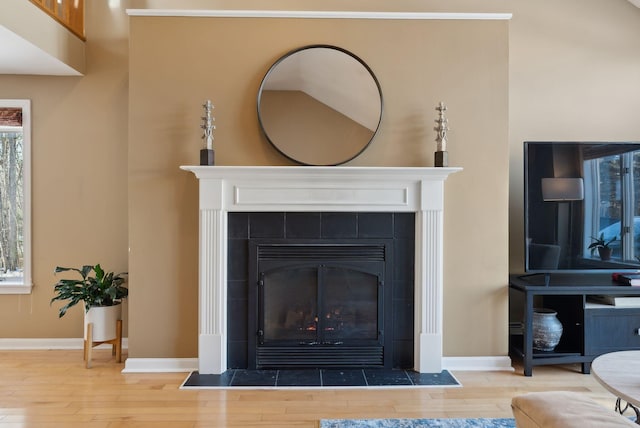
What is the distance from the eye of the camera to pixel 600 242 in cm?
326

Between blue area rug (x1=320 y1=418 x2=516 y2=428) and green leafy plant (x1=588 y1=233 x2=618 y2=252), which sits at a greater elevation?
green leafy plant (x1=588 y1=233 x2=618 y2=252)

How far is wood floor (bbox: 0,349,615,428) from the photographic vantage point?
Answer: 251 centimetres

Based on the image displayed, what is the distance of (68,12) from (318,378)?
3214 mm

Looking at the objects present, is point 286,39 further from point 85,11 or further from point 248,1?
point 85,11

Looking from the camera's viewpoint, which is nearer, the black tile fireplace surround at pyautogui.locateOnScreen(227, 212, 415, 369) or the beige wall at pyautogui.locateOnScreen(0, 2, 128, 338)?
the black tile fireplace surround at pyautogui.locateOnScreen(227, 212, 415, 369)

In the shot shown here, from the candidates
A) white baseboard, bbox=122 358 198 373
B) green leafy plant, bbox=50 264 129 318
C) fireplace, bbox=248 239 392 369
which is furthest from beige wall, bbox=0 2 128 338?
fireplace, bbox=248 239 392 369

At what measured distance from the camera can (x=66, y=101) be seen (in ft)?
12.2

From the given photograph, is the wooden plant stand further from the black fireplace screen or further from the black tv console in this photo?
the black tv console

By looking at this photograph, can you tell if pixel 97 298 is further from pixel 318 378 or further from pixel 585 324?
pixel 585 324

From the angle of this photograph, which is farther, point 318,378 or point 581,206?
point 581,206

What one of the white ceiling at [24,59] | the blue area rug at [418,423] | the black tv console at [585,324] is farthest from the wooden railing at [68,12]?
the black tv console at [585,324]

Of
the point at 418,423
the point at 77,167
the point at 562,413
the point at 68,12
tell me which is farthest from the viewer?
the point at 77,167

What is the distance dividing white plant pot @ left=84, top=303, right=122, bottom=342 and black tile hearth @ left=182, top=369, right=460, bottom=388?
2.39 ft

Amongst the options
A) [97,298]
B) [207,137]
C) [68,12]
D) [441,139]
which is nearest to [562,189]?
[441,139]
